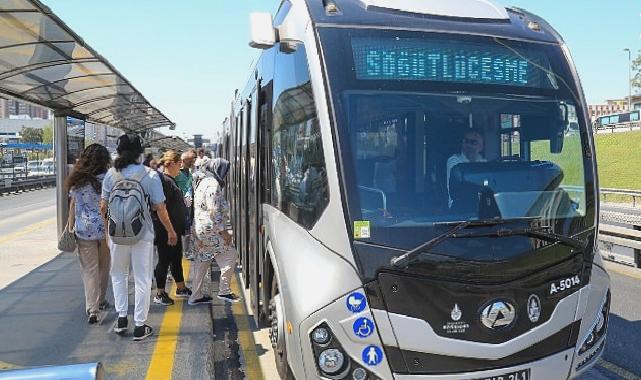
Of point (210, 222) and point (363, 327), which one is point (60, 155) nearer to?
point (210, 222)

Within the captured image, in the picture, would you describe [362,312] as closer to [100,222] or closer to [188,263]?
[100,222]

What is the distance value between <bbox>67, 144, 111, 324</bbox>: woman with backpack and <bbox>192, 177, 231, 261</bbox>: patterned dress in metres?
1.09

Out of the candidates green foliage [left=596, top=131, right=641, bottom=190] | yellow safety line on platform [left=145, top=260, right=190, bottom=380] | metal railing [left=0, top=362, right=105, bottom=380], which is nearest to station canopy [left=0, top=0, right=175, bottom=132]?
yellow safety line on platform [left=145, top=260, right=190, bottom=380]

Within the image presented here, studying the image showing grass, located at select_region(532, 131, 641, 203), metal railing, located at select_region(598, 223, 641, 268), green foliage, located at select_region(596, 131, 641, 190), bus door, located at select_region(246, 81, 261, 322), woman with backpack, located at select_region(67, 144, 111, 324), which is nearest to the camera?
bus door, located at select_region(246, 81, 261, 322)

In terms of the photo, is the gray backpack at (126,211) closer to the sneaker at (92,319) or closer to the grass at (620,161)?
the sneaker at (92,319)

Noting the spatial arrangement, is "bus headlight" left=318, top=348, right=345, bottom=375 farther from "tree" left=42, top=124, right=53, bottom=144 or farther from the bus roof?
"tree" left=42, top=124, right=53, bottom=144

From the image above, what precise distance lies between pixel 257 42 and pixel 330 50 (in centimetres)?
62

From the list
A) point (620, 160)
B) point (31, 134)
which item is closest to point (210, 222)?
point (620, 160)

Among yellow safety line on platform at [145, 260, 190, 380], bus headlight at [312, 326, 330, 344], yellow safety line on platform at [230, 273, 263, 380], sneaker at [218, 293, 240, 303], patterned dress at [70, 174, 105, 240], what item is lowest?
yellow safety line on platform at [230, 273, 263, 380]

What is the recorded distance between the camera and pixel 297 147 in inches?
150

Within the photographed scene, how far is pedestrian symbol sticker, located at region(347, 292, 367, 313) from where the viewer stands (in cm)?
299

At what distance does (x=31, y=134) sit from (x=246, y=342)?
105163mm

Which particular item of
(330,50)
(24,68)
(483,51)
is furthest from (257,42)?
(24,68)

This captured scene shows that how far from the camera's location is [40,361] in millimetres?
4898
